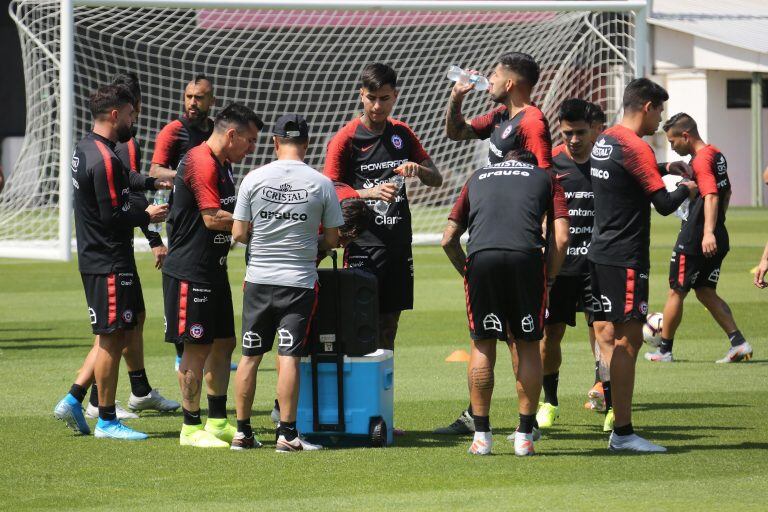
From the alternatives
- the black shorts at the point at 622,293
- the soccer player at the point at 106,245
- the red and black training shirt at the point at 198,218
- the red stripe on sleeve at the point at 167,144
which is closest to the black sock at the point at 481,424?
the black shorts at the point at 622,293

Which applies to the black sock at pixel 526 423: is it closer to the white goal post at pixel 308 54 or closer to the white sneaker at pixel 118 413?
the white sneaker at pixel 118 413

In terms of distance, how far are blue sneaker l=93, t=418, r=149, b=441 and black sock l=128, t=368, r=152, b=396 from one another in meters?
0.97

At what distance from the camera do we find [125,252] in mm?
8391

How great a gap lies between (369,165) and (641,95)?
74.7 inches

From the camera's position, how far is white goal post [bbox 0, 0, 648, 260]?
19594 millimetres

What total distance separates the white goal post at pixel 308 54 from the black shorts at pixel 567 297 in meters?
10.4

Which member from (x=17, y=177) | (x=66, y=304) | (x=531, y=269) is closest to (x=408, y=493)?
(x=531, y=269)

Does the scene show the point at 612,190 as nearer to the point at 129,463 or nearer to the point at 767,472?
the point at 767,472

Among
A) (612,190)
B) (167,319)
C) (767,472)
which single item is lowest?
(767,472)

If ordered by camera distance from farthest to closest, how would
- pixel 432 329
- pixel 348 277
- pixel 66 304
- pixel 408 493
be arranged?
pixel 66 304 → pixel 432 329 → pixel 348 277 → pixel 408 493

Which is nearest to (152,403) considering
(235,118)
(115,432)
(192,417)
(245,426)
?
(115,432)

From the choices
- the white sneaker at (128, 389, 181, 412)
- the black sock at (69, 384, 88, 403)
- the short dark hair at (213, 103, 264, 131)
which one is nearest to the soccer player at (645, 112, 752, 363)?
the short dark hair at (213, 103, 264, 131)

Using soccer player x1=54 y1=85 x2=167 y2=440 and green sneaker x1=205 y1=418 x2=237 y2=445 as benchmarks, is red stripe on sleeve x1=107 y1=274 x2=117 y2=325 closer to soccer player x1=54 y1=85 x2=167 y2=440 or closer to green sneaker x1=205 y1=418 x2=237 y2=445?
soccer player x1=54 y1=85 x2=167 y2=440

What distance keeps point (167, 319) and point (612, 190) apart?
9.21 feet
